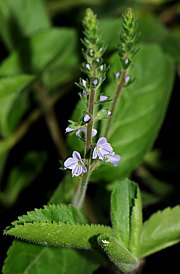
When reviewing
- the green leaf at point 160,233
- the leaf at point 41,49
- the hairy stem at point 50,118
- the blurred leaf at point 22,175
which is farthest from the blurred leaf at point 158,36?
the green leaf at point 160,233

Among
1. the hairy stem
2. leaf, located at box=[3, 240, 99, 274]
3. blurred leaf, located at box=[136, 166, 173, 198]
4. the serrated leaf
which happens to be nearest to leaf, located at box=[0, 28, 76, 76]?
the hairy stem

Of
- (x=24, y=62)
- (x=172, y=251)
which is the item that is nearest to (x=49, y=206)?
(x=172, y=251)

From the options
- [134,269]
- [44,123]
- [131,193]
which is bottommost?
[134,269]

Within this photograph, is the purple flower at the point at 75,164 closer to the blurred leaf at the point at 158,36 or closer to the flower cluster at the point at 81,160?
the flower cluster at the point at 81,160

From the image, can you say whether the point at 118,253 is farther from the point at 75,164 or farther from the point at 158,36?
the point at 158,36

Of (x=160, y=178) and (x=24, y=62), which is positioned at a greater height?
(x=24, y=62)

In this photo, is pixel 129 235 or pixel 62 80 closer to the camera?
pixel 129 235

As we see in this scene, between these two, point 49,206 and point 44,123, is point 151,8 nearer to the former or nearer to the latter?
point 44,123
